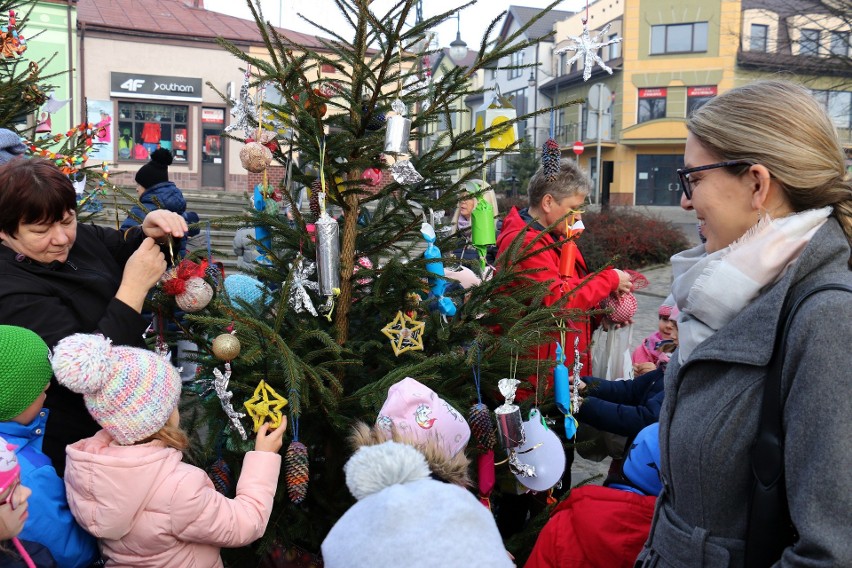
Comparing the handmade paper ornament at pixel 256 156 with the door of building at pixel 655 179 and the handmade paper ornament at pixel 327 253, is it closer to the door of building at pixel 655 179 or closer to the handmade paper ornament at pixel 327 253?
the handmade paper ornament at pixel 327 253

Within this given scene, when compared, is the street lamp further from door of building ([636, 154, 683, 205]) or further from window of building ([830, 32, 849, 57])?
door of building ([636, 154, 683, 205])

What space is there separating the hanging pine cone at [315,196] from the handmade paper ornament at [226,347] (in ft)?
2.17

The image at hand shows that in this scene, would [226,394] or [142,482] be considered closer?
[142,482]

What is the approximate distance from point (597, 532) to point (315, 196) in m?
1.52

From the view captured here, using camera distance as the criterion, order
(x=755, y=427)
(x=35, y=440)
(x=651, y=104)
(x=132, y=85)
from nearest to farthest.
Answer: (x=755, y=427), (x=35, y=440), (x=132, y=85), (x=651, y=104)

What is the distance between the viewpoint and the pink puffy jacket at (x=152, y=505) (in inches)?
77.4

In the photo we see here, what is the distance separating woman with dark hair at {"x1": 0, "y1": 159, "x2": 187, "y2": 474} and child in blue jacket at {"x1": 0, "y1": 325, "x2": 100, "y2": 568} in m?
0.10

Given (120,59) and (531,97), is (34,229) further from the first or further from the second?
(531,97)

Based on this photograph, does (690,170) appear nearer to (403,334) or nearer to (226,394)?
(403,334)

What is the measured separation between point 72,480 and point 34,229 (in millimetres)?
775

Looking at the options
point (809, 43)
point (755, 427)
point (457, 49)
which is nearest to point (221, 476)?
point (755, 427)

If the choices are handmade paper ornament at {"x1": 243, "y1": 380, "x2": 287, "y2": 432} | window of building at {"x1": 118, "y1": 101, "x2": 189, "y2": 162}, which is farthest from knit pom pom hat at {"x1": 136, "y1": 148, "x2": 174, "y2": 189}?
window of building at {"x1": 118, "y1": 101, "x2": 189, "y2": 162}

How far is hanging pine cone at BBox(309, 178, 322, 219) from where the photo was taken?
2605 mm

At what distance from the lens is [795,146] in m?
1.45
